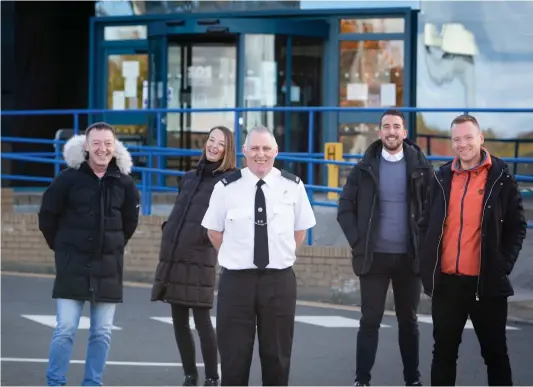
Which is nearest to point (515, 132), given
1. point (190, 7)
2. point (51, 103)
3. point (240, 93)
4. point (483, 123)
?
point (483, 123)

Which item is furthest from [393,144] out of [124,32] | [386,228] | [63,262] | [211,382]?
[124,32]

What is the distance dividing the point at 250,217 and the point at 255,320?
56 cm

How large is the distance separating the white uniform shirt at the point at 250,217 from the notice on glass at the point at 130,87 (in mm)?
13389

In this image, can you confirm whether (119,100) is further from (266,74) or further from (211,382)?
(211,382)

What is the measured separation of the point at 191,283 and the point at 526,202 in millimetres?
6691

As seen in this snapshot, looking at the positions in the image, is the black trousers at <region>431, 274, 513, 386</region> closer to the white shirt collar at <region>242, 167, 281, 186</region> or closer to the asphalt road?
the white shirt collar at <region>242, 167, 281, 186</region>

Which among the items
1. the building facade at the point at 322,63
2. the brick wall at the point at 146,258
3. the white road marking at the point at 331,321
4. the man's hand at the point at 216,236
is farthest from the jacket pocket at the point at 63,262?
the building facade at the point at 322,63

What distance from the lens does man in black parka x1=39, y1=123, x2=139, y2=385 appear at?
26.8ft

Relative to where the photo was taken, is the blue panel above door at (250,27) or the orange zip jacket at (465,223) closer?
the orange zip jacket at (465,223)

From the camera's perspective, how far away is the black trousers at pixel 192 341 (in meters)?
8.75

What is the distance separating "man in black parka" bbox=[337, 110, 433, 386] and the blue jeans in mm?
1634

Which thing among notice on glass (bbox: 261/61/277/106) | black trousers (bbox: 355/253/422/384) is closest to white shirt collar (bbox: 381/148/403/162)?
black trousers (bbox: 355/253/422/384)

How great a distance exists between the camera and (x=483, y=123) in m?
17.4

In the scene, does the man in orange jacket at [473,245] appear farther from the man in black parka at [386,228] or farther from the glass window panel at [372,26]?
the glass window panel at [372,26]
